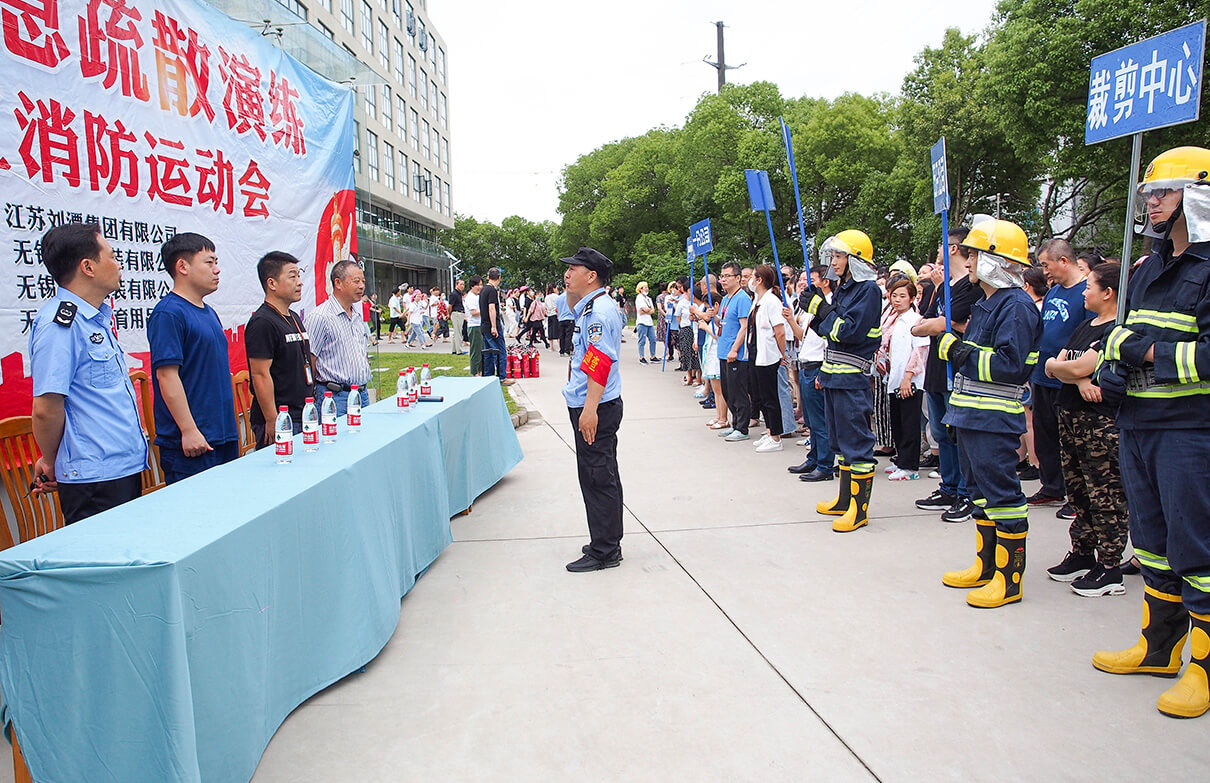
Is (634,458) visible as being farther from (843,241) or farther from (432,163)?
(432,163)

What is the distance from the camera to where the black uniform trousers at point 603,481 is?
4.83m

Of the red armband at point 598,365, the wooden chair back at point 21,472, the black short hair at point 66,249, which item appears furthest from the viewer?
the red armband at point 598,365

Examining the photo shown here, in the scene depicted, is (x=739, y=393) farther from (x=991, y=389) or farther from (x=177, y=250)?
(x=177, y=250)

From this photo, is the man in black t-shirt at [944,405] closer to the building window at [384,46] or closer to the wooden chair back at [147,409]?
the wooden chair back at [147,409]

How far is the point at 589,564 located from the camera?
482 cm

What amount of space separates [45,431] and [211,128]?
3.64 m

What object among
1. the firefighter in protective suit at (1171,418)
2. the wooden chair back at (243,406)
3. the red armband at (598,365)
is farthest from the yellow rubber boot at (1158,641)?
the wooden chair back at (243,406)

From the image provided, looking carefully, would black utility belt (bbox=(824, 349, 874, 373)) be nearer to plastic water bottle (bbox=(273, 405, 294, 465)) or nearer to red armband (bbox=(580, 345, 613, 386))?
red armband (bbox=(580, 345, 613, 386))

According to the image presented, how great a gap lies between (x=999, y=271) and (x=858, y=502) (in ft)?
6.65

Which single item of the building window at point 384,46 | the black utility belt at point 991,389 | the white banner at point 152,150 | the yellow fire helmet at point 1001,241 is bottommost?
the black utility belt at point 991,389

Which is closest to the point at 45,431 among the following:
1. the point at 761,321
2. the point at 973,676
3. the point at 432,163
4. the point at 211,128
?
the point at 211,128

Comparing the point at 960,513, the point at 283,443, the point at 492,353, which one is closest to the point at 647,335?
the point at 492,353

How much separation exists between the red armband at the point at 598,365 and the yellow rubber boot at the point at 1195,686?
2.95 metres

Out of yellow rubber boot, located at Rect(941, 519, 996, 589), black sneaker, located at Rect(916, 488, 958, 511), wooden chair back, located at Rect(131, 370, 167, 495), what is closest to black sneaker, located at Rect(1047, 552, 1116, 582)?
yellow rubber boot, located at Rect(941, 519, 996, 589)
